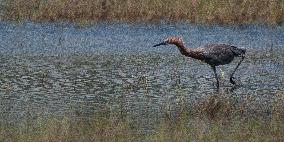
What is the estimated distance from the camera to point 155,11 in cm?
2031

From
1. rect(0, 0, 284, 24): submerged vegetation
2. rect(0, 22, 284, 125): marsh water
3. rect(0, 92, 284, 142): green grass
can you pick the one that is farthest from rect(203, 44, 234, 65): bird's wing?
rect(0, 0, 284, 24): submerged vegetation

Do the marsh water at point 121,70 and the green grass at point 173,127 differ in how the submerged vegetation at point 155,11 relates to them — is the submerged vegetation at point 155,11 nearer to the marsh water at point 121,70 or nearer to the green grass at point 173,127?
the marsh water at point 121,70

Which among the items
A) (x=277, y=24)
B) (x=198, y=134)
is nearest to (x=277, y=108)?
(x=198, y=134)

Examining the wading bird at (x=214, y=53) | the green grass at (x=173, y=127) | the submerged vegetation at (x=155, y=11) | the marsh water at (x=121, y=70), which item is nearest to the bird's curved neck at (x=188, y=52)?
the wading bird at (x=214, y=53)

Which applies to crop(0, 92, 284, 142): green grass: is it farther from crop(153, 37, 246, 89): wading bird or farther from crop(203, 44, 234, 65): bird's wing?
crop(203, 44, 234, 65): bird's wing

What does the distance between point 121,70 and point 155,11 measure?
663 cm

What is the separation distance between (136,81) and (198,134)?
4031 millimetres

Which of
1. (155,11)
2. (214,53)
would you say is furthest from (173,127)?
(155,11)

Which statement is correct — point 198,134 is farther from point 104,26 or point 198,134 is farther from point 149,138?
point 104,26

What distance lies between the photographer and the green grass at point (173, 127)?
27.5 ft

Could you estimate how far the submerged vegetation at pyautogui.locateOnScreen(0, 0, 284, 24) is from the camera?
1989cm

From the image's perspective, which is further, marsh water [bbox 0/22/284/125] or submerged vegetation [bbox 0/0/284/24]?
submerged vegetation [bbox 0/0/284/24]

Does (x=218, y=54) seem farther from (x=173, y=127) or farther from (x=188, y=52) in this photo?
(x=173, y=127)

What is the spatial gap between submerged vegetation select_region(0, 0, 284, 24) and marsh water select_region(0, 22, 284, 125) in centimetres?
42
